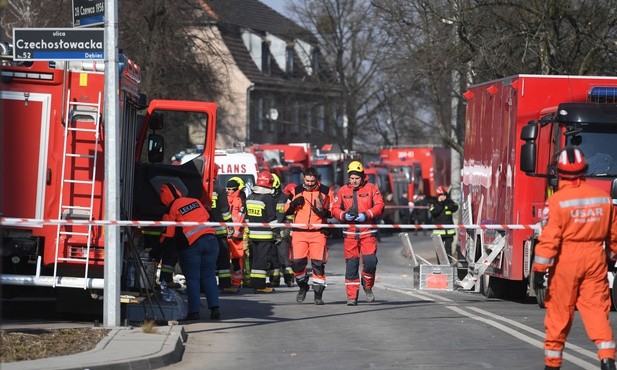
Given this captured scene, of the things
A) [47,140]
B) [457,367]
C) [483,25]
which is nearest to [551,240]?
[457,367]

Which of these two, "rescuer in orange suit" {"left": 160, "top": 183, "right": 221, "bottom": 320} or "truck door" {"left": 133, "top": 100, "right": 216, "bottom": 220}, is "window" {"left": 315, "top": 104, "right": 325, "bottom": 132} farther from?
"rescuer in orange suit" {"left": 160, "top": 183, "right": 221, "bottom": 320}

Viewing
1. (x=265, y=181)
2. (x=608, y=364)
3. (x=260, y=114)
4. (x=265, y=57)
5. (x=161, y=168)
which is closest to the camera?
(x=608, y=364)

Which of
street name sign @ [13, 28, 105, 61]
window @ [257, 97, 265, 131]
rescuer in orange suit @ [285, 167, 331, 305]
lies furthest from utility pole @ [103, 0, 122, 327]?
window @ [257, 97, 265, 131]

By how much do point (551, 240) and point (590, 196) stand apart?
1.50 ft

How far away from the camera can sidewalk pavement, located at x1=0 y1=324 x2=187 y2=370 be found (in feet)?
32.2

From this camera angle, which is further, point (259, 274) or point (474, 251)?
point (259, 274)

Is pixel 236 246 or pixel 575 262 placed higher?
pixel 575 262

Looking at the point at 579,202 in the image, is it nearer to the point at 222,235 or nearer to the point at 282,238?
the point at 222,235

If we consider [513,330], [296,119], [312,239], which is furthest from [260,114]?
[513,330]

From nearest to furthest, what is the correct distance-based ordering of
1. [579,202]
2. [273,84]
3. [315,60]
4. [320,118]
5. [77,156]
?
A: [579,202] < [77,156] < [273,84] < [320,118] < [315,60]

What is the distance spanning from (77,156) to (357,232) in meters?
4.56

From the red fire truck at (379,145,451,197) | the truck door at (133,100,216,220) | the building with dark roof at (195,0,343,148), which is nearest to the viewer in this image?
the truck door at (133,100,216,220)

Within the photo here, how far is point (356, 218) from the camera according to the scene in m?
16.1

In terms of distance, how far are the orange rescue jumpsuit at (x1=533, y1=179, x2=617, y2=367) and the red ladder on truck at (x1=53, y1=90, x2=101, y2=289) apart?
5056 millimetres
